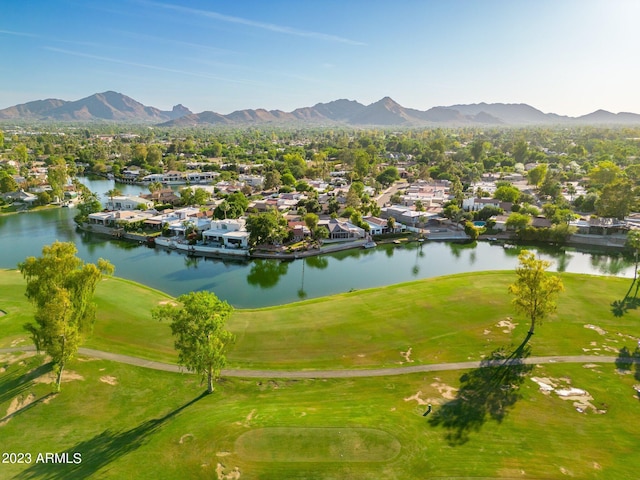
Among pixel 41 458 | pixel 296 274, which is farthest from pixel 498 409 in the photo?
pixel 296 274

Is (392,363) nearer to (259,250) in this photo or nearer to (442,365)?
(442,365)

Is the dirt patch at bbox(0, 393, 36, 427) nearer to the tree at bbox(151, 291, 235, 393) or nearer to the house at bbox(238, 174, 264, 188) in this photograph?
the tree at bbox(151, 291, 235, 393)

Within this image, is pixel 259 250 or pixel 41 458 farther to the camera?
pixel 259 250

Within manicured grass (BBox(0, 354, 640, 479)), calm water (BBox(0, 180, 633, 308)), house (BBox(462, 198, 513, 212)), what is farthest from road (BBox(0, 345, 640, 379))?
house (BBox(462, 198, 513, 212))

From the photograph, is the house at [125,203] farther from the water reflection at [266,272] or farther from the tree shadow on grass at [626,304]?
the tree shadow on grass at [626,304]

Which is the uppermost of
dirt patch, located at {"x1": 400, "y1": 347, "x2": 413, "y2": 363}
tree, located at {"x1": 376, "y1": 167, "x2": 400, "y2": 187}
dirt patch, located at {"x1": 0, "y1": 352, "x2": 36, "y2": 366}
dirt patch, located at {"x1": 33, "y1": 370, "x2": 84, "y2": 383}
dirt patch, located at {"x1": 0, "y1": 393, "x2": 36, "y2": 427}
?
tree, located at {"x1": 376, "y1": 167, "x2": 400, "y2": 187}

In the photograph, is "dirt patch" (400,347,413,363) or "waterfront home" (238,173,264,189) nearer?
"dirt patch" (400,347,413,363)
